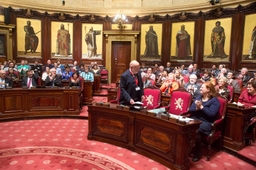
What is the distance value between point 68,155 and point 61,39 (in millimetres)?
9552

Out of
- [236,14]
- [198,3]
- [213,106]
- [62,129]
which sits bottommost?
[62,129]

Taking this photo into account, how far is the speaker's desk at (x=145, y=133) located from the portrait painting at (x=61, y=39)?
8524 mm

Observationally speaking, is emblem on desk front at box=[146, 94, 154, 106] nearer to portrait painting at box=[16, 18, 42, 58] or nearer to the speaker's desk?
the speaker's desk

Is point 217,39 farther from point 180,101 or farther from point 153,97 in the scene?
point 180,101

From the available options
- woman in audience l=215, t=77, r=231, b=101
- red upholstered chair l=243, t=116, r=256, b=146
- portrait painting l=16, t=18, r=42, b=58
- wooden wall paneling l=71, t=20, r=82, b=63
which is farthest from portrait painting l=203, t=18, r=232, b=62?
portrait painting l=16, t=18, r=42, b=58

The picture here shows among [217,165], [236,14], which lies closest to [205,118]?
[217,165]

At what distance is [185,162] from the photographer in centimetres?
318

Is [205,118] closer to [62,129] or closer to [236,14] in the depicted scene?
[62,129]

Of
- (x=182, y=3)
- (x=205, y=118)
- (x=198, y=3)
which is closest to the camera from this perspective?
(x=205, y=118)

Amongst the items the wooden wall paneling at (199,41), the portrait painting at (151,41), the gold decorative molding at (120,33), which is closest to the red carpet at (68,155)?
the wooden wall paneling at (199,41)

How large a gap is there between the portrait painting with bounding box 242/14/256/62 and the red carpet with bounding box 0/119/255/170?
6.33 meters

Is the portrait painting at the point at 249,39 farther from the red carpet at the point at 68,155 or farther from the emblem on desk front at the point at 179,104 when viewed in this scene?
the red carpet at the point at 68,155

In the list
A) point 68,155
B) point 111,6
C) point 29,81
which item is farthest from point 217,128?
point 111,6

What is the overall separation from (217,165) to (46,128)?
12.7 ft
